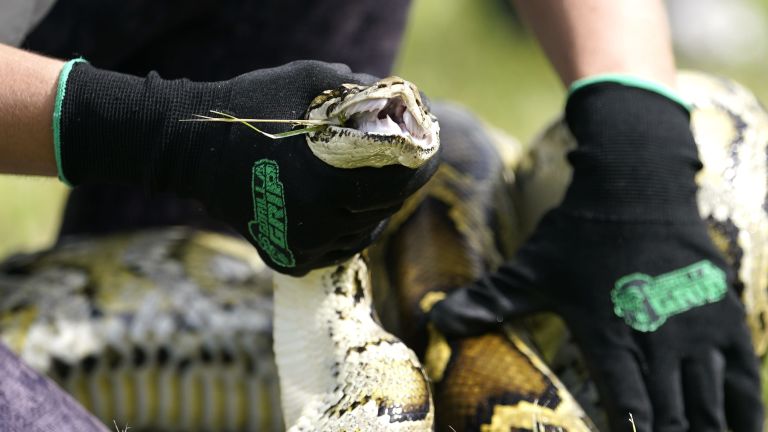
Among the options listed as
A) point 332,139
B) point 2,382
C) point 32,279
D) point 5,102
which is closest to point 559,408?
point 332,139

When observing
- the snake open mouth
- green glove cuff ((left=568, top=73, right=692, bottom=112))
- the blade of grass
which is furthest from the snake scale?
the snake open mouth

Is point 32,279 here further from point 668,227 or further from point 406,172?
point 668,227

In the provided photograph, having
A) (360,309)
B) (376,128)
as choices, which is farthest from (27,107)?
(360,309)

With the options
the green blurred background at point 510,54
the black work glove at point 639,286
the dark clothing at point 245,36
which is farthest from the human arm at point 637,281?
the green blurred background at point 510,54

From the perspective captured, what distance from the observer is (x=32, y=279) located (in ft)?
10.9

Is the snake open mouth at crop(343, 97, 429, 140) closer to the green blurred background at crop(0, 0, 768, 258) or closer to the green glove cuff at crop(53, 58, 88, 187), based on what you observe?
the green glove cuff at crop(53, 58, 88, 187)

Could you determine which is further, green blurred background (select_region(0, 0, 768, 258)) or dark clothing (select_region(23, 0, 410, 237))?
green blurred background (select_region(0, 0, 768, 258))

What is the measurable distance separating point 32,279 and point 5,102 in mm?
1214

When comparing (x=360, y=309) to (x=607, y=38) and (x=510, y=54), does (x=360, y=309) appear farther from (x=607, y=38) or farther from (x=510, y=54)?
(x=510, y=54)

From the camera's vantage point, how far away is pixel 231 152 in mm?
2285

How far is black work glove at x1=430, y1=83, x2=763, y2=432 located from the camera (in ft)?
8.63

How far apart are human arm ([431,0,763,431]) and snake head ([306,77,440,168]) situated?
0.77 metres

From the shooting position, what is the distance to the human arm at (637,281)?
8.63 ft

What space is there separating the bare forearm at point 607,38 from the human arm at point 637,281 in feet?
0.24
